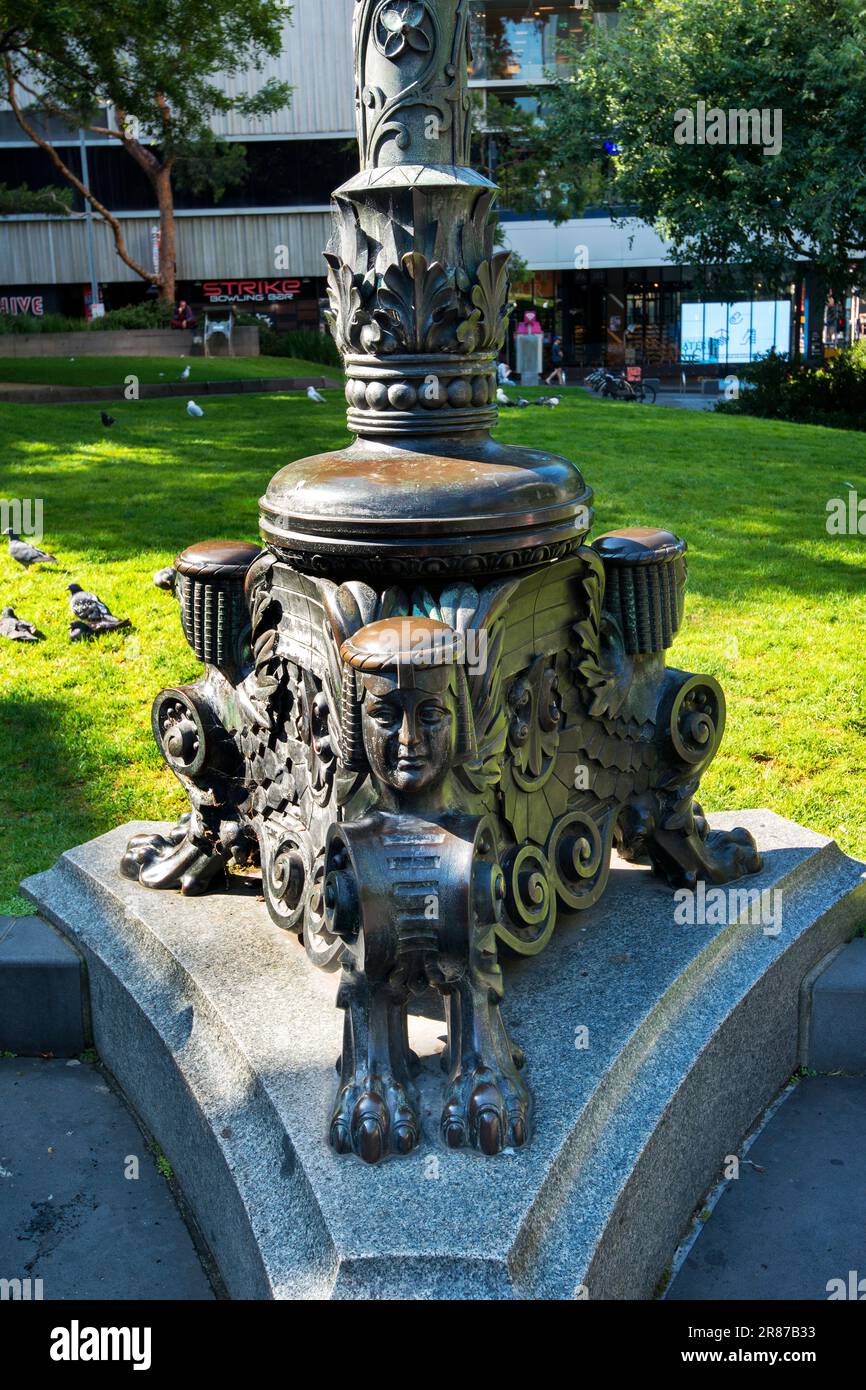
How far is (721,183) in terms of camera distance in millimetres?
22531

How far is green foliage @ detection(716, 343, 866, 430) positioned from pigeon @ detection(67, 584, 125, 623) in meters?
17.2

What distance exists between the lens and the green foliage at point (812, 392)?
2331cm

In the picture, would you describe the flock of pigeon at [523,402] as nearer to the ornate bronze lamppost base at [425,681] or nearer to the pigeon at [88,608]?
the pigeon at [88,608]

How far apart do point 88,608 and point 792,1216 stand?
229 inches

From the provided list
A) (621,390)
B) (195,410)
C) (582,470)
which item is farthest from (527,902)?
(621,390)

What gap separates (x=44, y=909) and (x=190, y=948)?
34.0 inches

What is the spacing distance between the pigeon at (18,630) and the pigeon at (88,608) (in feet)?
0.88

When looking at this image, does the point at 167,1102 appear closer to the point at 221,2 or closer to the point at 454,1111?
the point at 454,1111

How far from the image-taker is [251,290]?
43781 millimetres

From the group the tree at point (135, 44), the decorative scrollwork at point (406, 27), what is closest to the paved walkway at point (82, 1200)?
the decorative scrollwork at point (406, 27)

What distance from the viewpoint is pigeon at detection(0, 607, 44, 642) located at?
8.25 metres

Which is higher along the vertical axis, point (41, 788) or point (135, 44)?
point (135, 44)

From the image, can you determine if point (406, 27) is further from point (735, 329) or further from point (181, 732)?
point (735, 329)

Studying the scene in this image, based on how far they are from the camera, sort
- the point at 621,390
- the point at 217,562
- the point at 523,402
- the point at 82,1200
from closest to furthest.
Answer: the point at 82,1200, the point at 217,562, the point at 523,402, the point at 621,390
